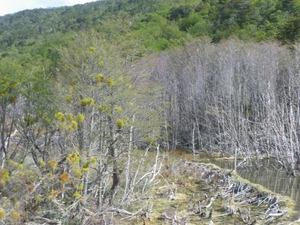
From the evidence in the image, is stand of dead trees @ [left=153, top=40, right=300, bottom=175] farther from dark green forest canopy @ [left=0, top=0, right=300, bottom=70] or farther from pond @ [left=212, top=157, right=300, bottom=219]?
dark green forest canopy @ [left=0, top=0, right=300, bottom=70]

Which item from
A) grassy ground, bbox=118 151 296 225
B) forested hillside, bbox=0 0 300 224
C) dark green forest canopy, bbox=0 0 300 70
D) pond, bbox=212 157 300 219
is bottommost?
pond, bbox=212 157 300 219

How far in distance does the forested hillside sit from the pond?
1.74 ft

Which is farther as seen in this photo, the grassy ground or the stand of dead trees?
the stand of dead trees

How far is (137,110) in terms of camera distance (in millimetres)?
9906

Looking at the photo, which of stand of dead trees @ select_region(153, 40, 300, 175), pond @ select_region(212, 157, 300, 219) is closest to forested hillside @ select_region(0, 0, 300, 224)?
stand of dead trees @ select_region(153, 40, 300, 175)

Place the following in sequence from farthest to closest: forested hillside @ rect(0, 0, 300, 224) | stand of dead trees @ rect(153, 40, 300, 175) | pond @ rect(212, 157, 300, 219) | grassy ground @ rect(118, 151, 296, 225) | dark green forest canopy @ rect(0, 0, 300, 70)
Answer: dark green forest canopy @ rect(0, 0, 300, 70) < stand of dead trees @ rect(153, 40, 300, 175) < pond @ rect(212, 157, 300, 219) < grassy ground @ rect(118, 151, 296, 225) < forested hillside @ rect(0, 0, 300, 224)

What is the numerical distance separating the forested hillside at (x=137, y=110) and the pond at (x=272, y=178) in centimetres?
53

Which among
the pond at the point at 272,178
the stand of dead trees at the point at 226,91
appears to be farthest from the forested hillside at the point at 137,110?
the pond at the point at 272,178

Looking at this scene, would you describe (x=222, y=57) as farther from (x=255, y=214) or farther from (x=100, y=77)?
(x=100, y=77)

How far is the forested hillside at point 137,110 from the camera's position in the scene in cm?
787

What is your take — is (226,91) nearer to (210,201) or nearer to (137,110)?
(210,201)

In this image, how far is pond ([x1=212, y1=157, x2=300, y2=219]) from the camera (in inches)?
504

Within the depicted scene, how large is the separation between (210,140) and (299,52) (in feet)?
22.1

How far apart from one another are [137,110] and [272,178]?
7.27 m
